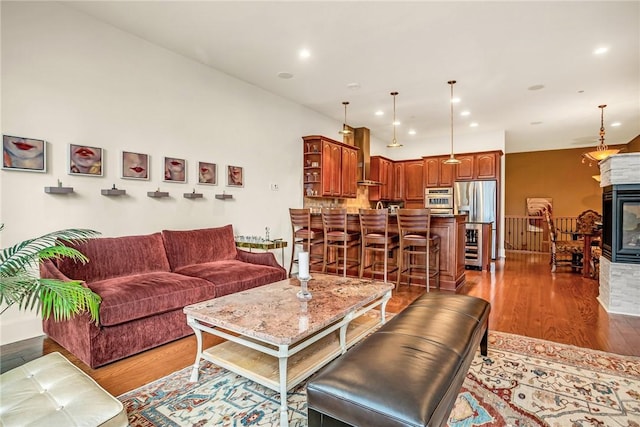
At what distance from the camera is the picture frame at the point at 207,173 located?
4168 mm

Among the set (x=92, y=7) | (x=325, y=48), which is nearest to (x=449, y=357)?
(x=325, y=48)

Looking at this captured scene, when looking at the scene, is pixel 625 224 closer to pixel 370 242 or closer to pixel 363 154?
pixel 370 242

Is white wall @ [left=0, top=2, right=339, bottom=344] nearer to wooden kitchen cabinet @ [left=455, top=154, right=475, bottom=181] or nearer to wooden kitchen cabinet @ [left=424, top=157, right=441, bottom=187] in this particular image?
wooden kitchen cabinet @ [left=424, top=157, right=441, bottom=187]

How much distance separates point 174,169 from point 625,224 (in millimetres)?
5125

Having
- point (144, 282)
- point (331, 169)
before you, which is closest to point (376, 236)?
point (331, 169)

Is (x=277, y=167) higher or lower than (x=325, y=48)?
lower

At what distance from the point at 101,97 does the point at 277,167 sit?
2.65 metres

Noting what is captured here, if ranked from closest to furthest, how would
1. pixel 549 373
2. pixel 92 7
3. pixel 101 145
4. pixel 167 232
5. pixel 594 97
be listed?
pixel 549 373, pixel 92 7, pixel 101 145, pixel 167 232, pixel 594 97

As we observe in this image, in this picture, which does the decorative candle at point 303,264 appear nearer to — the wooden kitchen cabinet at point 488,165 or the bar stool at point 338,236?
the bar stool at point 338,236

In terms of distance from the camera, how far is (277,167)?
5387 mm

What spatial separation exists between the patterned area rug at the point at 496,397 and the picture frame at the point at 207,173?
8.30 feet

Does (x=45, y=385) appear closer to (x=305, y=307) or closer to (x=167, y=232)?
(x=305, y=307)

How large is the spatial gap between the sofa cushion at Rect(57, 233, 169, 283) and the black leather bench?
7.91 feet

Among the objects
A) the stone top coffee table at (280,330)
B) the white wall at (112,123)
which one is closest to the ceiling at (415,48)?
the white wall at (112,123)
